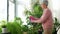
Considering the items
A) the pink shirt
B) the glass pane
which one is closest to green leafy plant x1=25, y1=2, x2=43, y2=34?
the pink shirt

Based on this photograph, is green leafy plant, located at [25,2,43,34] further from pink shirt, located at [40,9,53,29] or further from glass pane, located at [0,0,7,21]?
glass pane, located at [0,0,7,21]

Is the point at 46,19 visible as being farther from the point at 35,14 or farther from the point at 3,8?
the point at 3,8

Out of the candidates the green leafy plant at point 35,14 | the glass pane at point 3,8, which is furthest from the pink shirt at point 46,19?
the glass pane at point 3,8

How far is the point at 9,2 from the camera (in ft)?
13.2

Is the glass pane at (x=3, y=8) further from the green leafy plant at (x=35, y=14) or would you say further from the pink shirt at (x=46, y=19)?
the pink shirt at (x=46, y=19)

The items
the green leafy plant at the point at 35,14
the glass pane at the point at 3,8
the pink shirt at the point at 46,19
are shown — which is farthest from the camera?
the glass pane at the point at 3,8

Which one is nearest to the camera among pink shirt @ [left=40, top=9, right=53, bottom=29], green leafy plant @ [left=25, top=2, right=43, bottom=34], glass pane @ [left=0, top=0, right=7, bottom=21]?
pink shirt @ [left=40, top=9, right=53, bottom=29]

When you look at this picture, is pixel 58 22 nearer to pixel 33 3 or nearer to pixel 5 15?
pixel 33 3

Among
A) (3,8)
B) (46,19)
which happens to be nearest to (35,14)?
(46,19)

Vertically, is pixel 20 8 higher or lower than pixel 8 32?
higher

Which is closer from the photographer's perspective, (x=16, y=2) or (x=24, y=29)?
(x=24, y=29)

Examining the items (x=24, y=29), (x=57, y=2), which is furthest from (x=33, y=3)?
(x=24, y=29)

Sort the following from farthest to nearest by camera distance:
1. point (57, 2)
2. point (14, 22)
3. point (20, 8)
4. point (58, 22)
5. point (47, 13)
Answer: point (20, 8)
point (57, 2)
point (58, 22)
point (14, 22)
point (47, 13)

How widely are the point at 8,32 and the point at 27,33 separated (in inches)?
15.3
